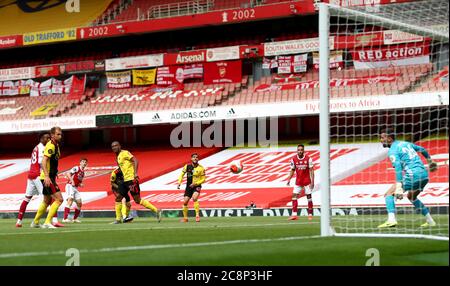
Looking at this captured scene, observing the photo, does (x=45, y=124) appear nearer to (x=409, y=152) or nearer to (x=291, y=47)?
(x=291, y=47)

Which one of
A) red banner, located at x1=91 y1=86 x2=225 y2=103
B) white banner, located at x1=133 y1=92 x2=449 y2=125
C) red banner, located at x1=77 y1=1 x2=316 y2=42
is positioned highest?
red banner, located at x1=77 y1=1 x2=316 y2=42

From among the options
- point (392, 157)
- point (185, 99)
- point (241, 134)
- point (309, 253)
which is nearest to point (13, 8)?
point (185, 99)

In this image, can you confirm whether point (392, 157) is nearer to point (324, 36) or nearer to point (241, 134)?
point (324, 36)

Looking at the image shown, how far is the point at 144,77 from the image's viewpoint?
38.8 meters

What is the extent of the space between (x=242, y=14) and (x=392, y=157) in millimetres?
22455

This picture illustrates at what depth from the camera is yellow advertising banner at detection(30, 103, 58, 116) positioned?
39656mm

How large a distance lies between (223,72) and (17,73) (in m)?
11.4

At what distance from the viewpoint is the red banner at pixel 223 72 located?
120ft

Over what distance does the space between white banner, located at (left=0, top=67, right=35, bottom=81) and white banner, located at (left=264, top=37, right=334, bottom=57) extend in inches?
506

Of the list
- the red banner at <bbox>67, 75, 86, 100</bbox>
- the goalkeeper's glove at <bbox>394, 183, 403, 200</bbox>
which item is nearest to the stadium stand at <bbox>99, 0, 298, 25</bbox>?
the red banner at <bbox>67, 75, 86, 100</bbox>

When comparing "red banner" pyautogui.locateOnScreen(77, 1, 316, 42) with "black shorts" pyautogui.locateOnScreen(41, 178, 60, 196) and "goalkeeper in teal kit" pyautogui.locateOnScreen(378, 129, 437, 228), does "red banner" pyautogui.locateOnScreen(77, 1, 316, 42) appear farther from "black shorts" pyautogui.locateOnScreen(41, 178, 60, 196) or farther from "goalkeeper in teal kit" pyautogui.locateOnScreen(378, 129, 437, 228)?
"goalkeeper in teal kit" pyautogui.locateOnScreen(378, 129, 437, 228)

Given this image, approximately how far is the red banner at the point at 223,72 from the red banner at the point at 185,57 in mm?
581

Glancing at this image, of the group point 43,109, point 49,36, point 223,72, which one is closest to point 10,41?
point 49,36

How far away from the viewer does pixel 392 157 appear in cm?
1381
